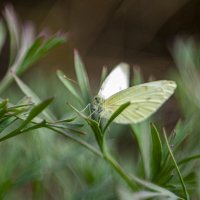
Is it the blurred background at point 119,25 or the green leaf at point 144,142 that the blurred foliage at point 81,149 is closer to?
the green leaf at point 144,142

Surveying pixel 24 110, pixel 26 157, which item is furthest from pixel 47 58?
pixel 24 110

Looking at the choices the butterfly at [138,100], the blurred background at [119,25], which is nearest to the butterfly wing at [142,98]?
the butterfly at [138,100]

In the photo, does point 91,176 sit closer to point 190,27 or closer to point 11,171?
point 11,171

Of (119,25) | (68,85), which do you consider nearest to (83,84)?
(68,85)

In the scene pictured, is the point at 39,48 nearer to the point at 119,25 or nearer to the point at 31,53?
the point at 31,53

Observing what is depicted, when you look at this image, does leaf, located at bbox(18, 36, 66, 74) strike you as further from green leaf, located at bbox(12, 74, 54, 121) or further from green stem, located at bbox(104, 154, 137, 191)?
green stem, located at bbox(104, 154, 137, 191)
